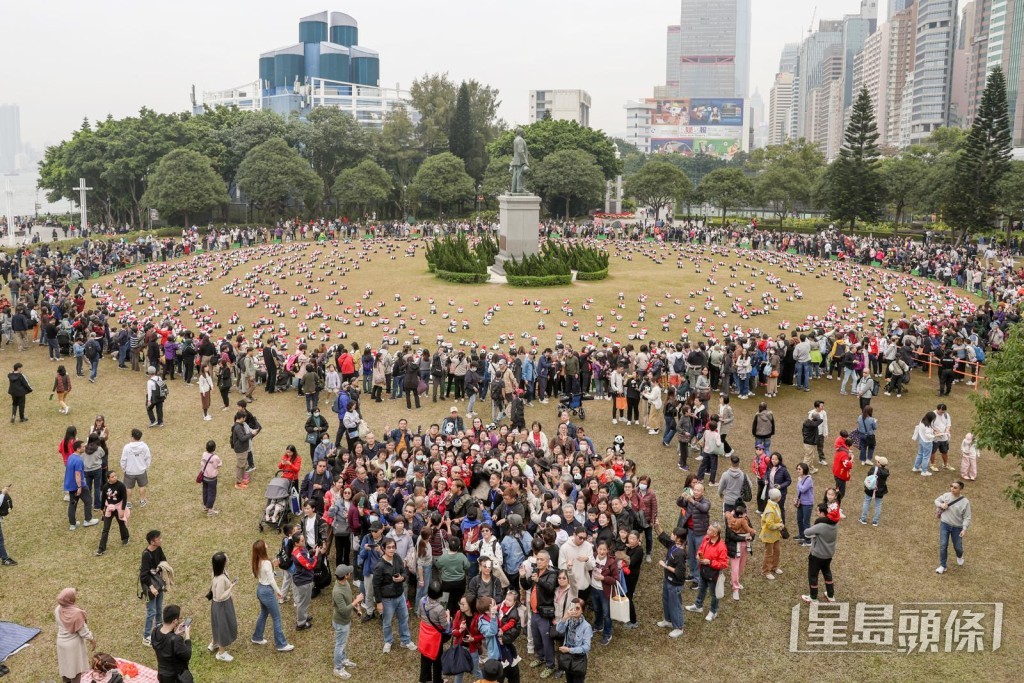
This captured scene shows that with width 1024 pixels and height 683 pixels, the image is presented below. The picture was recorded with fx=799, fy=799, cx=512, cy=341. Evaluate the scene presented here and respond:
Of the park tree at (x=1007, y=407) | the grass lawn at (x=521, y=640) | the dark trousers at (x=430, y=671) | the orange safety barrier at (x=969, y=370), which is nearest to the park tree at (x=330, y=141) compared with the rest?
the grass lawn at (x=521, y=640)

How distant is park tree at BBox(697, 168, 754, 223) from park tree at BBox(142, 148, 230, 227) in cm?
4367

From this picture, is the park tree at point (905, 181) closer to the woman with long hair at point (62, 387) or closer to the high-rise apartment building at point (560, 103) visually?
the woman with long hair at point (62, 387)

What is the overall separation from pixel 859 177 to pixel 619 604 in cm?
5580

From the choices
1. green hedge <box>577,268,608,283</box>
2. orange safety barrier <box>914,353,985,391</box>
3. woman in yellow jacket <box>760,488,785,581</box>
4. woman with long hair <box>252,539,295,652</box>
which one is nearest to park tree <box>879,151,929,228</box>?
green hedge <box>577,268,608,283</box>

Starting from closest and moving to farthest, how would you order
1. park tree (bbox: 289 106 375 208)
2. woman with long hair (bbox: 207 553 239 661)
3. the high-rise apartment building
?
woman with long hair (bbox: 207 553 239 661) < park tree (bbox: 289 106 375 208) < the high-rise apartment building

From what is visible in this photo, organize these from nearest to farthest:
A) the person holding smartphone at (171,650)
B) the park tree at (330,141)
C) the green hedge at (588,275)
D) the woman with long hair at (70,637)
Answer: the person holding smartphone at (171,650), the woman with long hair at (70,637), the green hedge at (588,275), the park tree at (330,141)

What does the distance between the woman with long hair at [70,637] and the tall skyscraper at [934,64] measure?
161m

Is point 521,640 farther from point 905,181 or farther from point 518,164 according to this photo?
point 905,181

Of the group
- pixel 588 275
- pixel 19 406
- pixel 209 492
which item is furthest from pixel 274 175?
pixel 209 492

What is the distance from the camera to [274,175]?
6366 cm

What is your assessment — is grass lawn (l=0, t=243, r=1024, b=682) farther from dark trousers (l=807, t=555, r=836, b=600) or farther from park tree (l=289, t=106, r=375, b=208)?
park tree (l=289, t=106, r=375, b=208)

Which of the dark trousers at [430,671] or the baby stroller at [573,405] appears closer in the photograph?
the dark trousers at [430,671]

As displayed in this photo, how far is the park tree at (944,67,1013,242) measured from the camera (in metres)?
50.2

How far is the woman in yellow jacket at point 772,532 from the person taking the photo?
11.5m
